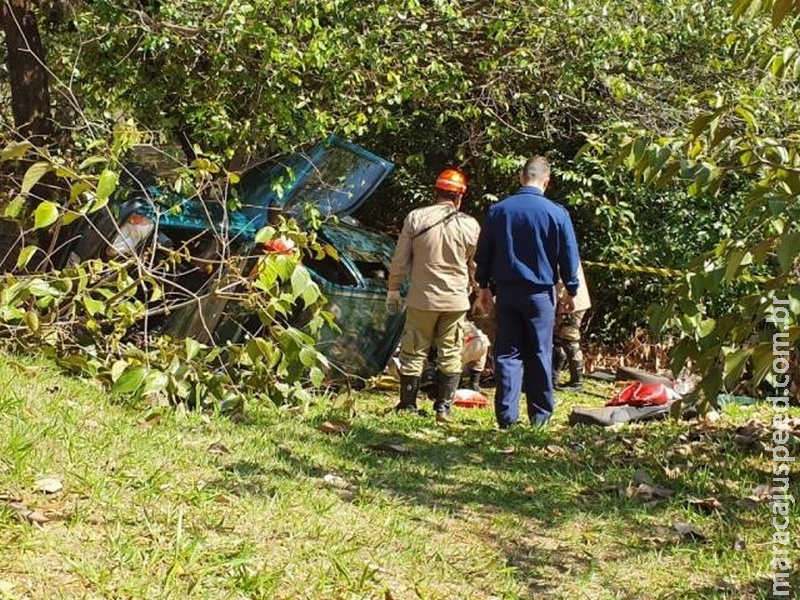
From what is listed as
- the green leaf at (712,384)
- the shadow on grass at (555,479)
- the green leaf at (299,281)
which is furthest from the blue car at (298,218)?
the green leaf at (712,384)

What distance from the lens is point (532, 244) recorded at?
6.57 meters

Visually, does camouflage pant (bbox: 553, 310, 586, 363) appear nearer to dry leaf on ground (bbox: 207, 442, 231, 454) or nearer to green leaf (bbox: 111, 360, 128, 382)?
green leaf (bbox: 111, 360, 128, 382)

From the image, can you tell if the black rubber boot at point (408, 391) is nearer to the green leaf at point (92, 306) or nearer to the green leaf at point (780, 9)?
the green leaf at point (92, 306)

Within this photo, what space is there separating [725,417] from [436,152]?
5949mm

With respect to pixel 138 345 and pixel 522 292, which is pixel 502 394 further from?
pixel 138 345

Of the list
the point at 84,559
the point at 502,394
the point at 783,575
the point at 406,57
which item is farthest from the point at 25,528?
the point at 406,57

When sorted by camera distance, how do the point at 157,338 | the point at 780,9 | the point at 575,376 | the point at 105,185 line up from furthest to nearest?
the point at 575,376 < the point at 157,338 < the point at 105,185 < the point at 780,9

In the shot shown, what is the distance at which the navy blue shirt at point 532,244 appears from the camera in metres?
6.56

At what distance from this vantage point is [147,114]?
8438 mm

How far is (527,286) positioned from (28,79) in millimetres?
4788

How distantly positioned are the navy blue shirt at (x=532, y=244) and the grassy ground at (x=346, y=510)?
1.30m

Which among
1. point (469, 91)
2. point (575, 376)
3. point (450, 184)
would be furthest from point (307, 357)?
point (469, 91)

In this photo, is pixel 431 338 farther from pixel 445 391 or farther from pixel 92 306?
pixel 92 306

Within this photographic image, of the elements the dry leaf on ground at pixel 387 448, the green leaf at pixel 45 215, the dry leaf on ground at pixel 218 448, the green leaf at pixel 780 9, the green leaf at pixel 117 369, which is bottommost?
the dry leaf on ground at pixel 387 448
